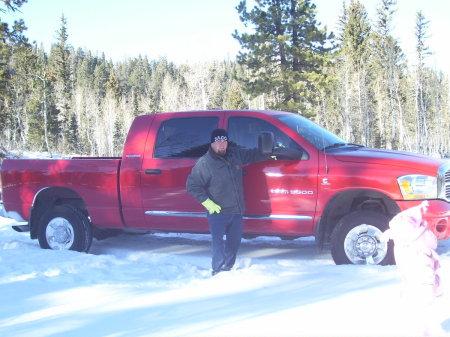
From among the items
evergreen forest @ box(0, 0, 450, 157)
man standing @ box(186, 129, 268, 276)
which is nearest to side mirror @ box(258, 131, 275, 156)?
man standing @ box(186, 129, 268, 276)

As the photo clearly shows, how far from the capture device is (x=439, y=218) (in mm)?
4844

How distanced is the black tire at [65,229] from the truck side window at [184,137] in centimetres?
156

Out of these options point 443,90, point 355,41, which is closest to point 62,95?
point 355,41

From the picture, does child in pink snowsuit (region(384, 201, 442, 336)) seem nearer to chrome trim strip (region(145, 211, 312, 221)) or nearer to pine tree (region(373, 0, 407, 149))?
chrome trim strip (region(145, 211, 312, 221))

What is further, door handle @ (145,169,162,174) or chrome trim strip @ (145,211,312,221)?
door handle @ (145,169,162,174)

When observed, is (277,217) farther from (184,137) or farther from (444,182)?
(444,182)

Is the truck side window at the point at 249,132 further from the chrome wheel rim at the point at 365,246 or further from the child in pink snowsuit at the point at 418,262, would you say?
the child in pink snowsuit at the point at 418,262

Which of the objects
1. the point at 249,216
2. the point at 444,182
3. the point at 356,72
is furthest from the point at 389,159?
the point at 356,72

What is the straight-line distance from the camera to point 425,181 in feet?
16.2

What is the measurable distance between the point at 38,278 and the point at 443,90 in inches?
2682

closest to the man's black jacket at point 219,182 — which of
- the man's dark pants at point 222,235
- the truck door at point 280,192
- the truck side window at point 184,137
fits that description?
the man's dark pants at point 222,235

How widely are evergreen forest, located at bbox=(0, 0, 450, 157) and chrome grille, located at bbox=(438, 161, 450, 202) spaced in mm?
15645

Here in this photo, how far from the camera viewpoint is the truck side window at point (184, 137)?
5.90m

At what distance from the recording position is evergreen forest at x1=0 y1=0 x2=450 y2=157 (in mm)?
28141
